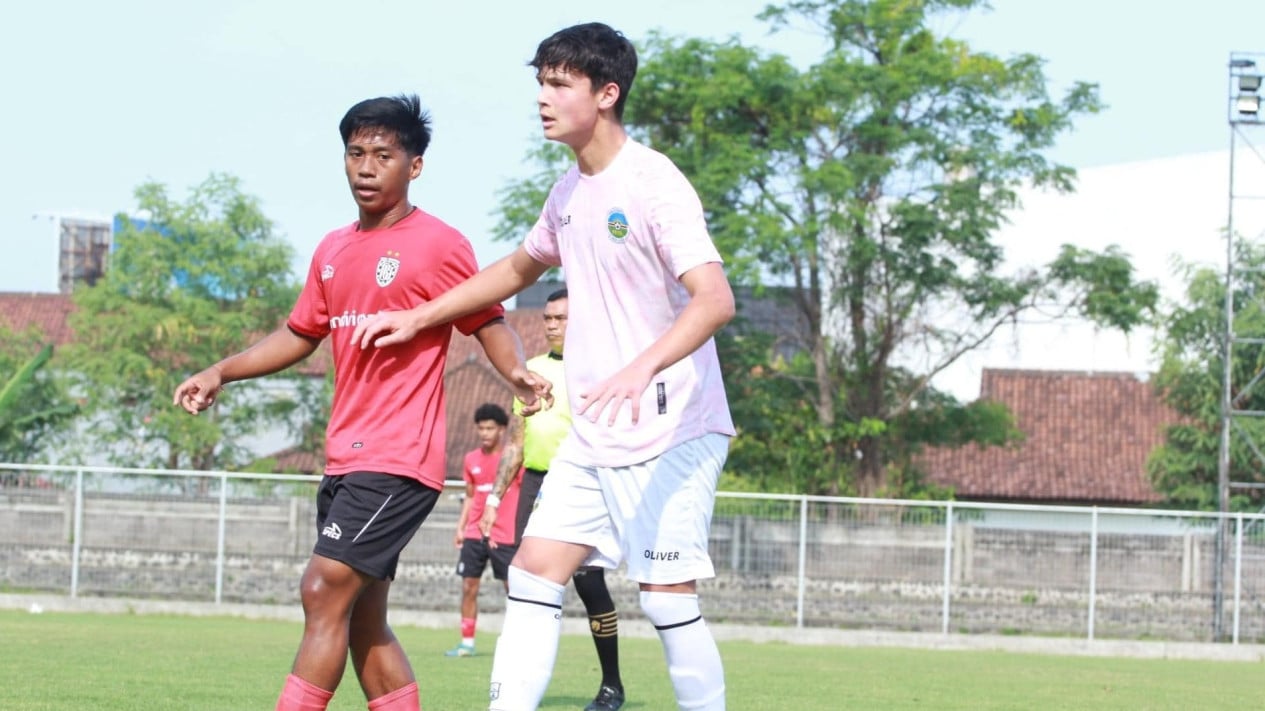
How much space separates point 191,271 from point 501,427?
24290mm

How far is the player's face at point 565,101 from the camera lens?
5.18m

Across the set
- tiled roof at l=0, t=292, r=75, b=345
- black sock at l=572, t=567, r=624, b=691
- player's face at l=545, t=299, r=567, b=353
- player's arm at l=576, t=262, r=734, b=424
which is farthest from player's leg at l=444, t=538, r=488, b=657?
tiled roof at l=0, t=292, r=75, b=345

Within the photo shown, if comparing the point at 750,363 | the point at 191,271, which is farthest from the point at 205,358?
the point at 750,363

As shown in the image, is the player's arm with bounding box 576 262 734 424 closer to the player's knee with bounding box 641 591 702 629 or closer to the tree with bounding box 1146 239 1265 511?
the player's knee with bounding box 641 591 702 629

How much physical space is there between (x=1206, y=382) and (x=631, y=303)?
131 feet

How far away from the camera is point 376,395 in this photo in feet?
18.8

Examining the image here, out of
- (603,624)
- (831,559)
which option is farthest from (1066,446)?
(603,624)

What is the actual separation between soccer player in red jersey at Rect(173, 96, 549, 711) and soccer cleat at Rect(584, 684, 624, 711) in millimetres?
3165

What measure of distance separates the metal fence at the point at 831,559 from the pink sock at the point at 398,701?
14951mm

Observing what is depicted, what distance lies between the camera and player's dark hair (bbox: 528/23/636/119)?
518cm

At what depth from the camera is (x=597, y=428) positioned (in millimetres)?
5203

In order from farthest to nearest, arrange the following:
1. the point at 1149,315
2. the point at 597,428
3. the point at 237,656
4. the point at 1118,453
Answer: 1. the point at 1118,453
2. the point at 1149,315
3. the point at 237,656
4. the point at 597,428

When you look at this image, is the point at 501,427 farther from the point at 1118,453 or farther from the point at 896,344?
the point at 1118,453

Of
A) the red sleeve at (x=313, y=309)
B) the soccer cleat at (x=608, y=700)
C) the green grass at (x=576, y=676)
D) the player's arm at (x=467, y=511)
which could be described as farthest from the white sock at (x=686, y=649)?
the player's arm at (x=467, y=511)
